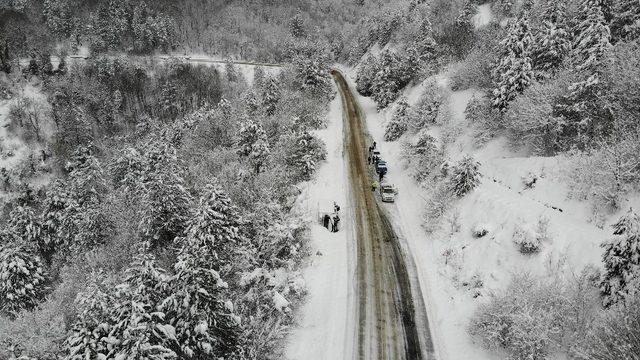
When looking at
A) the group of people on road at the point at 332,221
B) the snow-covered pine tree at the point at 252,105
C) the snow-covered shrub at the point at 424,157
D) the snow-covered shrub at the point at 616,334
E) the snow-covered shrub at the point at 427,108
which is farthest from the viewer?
the snow-covered pine tree at the point at 252,105

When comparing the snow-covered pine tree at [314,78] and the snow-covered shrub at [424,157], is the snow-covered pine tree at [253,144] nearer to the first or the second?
the snow-covered shrub at [424,157]

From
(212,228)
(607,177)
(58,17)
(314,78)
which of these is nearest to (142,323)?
(212,228)

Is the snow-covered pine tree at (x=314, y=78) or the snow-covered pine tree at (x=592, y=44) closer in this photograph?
the snow-covered pine tree at (x=592, y=44)

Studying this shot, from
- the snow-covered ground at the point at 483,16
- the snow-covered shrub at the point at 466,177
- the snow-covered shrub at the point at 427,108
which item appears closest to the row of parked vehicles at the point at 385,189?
the snow-covered shrub at the point at 466,177

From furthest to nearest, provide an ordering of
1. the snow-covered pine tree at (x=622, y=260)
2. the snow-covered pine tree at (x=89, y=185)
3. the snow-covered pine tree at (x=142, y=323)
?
the snow-covered pine tree at (x=89, y=185) < the snow-covered pine tree at (x=622, y=260) < the snow-covered pine tree at (x=142, y=323)

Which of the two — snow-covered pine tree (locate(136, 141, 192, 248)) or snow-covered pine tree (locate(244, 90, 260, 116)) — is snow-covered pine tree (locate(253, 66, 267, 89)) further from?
snow-covered pine tree (locate(136, 141, 192, 248))

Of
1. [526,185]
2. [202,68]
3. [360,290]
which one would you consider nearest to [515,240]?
[526,185]

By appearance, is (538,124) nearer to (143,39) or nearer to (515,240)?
(515,240)

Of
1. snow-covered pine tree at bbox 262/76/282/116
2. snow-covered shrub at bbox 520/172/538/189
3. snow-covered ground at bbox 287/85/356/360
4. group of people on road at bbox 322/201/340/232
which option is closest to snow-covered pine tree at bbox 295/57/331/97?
snow-covered pine tree at bbox 262/76/282/116
